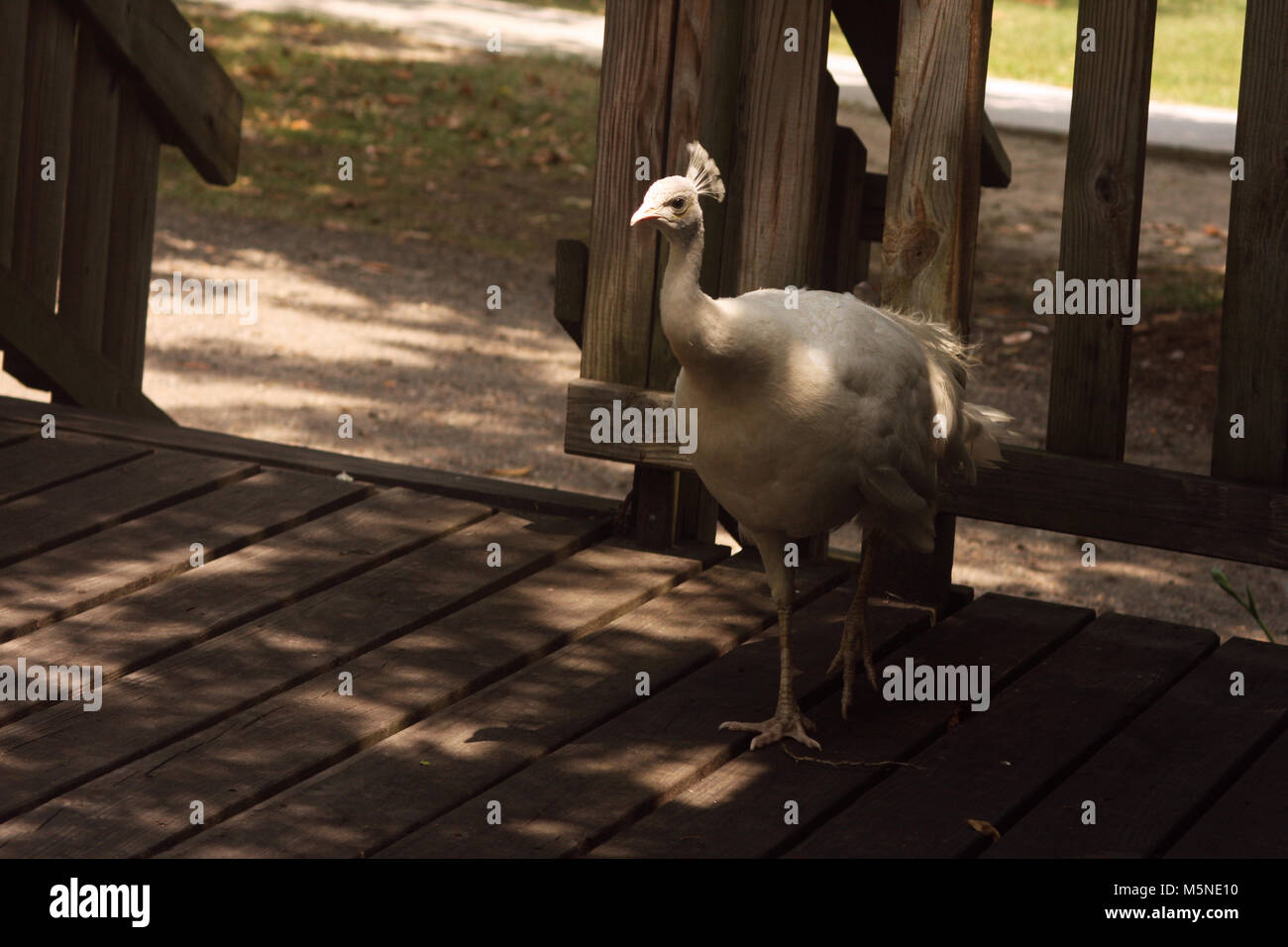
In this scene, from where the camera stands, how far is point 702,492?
492cm

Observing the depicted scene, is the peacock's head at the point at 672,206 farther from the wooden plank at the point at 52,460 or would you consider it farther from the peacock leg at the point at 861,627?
the wooden plank at the point at 52,460

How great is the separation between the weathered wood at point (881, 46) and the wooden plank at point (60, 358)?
2715 millimetres

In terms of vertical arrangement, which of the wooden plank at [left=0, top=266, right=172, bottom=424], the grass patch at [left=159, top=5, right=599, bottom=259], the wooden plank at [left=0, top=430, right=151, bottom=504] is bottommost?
the wooden plank at [left=0, top=430, right=151, bottom=504]

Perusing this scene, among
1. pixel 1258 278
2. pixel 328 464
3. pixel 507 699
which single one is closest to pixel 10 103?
pixel 328 464

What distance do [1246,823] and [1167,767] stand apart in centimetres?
27

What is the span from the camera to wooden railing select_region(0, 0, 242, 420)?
18.2 feet

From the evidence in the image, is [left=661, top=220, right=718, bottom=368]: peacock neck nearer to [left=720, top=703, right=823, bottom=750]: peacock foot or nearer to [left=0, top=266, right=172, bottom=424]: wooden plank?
[left=720, top=703, right=823, bottom=750]: peacock foot

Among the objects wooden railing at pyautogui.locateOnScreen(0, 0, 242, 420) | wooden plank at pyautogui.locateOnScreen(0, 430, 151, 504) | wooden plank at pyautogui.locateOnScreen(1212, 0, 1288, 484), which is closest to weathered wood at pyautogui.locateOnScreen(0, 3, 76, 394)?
wooden railing at pyautogui.locateOnScreen(0, 0, 242, 420)

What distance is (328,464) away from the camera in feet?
17.3

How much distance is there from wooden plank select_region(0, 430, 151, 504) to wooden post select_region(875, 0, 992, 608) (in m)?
2.42

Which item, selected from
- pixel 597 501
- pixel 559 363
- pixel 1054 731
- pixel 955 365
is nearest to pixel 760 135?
pixel 955 365

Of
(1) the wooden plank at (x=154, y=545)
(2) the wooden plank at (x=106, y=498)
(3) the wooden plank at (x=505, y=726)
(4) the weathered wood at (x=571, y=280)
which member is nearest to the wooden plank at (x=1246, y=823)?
(3) the wooden plank at (x=505, y=726)

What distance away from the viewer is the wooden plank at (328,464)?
5.08 m

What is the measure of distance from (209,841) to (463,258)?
7.72 metres
